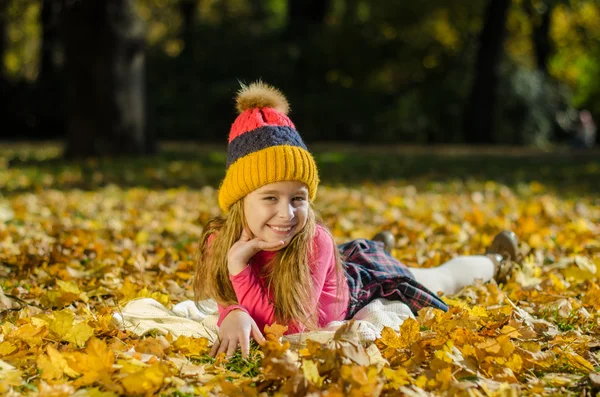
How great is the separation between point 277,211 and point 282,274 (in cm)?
26

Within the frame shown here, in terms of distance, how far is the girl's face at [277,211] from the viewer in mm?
2904

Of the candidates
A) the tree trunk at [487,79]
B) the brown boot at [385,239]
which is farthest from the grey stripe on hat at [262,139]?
the tree trunk at [487,79]

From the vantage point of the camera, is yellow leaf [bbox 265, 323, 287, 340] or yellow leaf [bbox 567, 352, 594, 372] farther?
yellow leaf [bbox 265, 323, 287, 340]

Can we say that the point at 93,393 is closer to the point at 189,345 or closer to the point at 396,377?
the point at 189,345

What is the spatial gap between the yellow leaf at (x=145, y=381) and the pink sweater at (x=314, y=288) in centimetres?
62

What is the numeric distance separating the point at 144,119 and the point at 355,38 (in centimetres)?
920

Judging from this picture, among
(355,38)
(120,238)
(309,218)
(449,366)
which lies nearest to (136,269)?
(120,238)

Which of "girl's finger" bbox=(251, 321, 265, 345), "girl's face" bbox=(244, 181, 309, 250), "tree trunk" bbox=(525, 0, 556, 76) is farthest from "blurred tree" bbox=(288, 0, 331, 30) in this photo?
"girl's finger" bbox=(251, 321, 265, 345)

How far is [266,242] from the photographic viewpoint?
292cm

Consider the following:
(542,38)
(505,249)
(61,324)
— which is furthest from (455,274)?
(542,38)

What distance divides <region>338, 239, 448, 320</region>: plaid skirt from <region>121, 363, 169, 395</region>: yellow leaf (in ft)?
3.84

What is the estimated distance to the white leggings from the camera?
3.85 meters

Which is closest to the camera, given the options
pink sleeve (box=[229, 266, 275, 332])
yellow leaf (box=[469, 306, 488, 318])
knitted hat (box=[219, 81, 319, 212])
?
knitted hat (box=[219, 81, 319, 212])

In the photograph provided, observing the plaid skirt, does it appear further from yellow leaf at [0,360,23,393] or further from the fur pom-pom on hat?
yellow leaf at [0,360,23,393]
